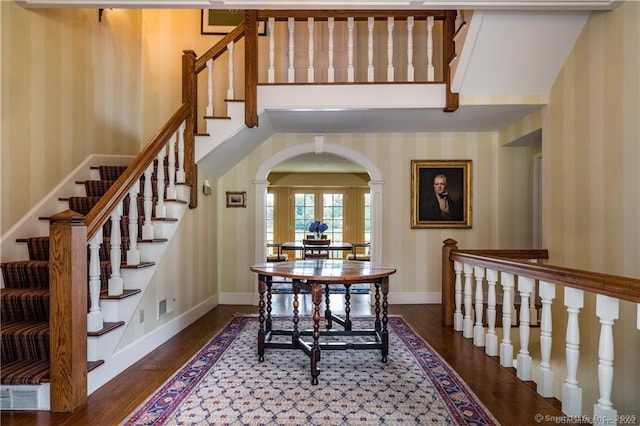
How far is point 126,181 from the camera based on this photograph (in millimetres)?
2586

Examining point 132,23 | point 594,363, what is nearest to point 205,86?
A: point 132,23

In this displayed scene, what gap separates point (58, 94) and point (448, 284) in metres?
4.20

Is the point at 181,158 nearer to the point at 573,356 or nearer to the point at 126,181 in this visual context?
the point at 126,181

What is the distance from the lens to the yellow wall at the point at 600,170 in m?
2.54

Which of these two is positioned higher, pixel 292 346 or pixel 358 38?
pixel 358 38

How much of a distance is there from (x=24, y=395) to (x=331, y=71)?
11.8ft

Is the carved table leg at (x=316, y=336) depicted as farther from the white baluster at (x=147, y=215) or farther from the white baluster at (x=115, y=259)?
the white baluster at (x=147, y=215)

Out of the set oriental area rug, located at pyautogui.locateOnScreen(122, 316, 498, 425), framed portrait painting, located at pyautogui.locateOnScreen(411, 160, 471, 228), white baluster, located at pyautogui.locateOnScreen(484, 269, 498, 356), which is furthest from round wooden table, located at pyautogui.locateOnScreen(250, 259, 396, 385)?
framed portrait painting, located at pyautogui.locateOnScreen(411, 160, 471, 228)

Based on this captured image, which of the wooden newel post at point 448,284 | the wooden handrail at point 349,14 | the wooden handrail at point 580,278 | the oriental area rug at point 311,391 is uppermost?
the wooden handrail at point 349,14

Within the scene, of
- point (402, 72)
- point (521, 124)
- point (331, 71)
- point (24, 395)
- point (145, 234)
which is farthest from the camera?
point (402, 72)

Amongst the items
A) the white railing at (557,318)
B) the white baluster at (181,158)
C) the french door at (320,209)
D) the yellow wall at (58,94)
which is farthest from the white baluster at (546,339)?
the french door at (320,209)

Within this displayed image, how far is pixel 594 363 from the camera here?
9.45ft

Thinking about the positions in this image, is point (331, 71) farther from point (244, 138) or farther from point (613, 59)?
point (613, 59)

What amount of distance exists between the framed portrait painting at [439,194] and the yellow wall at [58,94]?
3.84 metres
